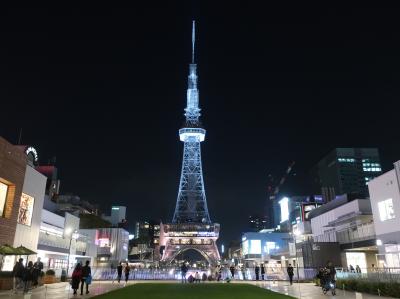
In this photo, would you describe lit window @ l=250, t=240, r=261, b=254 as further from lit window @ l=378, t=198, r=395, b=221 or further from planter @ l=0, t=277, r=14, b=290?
planter @ l=0, t=277, r=14, b=290

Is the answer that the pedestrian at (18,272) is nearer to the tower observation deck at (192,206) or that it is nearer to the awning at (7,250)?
the awning at (7,250)

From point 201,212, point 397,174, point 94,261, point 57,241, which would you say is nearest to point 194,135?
point 201,212

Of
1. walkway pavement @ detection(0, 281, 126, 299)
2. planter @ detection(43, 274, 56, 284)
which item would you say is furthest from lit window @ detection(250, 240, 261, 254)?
walkway pavement @ detection(0, 281, 126, 299)

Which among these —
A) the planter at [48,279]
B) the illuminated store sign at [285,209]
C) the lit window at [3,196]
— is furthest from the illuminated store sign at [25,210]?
the illuminated store sign at [285,209]

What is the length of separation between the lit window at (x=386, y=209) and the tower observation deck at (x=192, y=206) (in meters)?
92.5

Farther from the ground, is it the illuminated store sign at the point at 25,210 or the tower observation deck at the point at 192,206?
the tower observation deck at the point at 192,206

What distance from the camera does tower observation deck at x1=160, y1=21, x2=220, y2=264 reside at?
131375 millimetres

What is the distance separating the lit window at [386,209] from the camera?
125 ft

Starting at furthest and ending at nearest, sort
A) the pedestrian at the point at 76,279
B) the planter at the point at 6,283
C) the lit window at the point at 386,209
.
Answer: the lit window at the point at 386,209 → the planter at the point at 6,283 → the pedestrian at the point at 76,279

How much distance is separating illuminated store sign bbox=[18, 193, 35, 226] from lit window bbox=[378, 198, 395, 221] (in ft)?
111

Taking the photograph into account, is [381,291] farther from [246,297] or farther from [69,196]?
[69,196]

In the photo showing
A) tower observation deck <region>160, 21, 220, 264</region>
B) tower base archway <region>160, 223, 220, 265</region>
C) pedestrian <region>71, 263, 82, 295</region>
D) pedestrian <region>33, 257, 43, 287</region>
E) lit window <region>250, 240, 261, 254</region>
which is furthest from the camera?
tower observation deck <region>160, 21, 220, 264</region>

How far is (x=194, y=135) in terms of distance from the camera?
146625 millimetres

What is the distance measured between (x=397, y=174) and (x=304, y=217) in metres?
51.7
